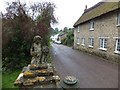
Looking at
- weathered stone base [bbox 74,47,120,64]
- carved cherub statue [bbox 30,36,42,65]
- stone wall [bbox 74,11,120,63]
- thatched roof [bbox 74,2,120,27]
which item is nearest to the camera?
carved cherub statue [bbox 30,36,42,65]

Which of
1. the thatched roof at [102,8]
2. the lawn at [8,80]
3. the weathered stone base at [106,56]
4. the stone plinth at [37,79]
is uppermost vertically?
the thatched roof at [102,8]

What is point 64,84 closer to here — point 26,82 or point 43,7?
point 26,82

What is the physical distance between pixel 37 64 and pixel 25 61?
29.2ft

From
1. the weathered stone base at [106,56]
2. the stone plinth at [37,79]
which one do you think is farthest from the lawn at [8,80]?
the weathered stone base at [106,56]

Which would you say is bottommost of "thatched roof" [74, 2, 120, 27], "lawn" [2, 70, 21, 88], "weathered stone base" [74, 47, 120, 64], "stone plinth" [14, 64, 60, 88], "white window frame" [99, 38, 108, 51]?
"lawn" [2, 70, 21, 88]

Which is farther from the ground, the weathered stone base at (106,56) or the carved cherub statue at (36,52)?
the carved cherub statue at (36,52)

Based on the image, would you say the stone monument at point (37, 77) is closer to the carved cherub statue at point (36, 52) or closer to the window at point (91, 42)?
the carved cherub statue at point (36, 52)

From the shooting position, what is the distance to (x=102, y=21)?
18.1 m

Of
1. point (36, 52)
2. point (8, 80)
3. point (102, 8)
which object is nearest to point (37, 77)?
point (36, 52)

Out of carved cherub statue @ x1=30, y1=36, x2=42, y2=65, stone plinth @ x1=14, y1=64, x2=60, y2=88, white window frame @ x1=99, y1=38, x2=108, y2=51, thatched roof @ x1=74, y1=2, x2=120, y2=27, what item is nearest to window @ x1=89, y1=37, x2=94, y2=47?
white window frame @ x1=99, y1=38, x2=108, y2=51

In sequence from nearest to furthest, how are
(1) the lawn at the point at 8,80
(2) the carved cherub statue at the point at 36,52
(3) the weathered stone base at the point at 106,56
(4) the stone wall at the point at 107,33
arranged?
(2) the carved cherub statue at the point at 36,52
(1) the lawn at the point at 8,80
(3) the weathered stone base at the point at 106,56
(4) the stone wall at the point at 107,33

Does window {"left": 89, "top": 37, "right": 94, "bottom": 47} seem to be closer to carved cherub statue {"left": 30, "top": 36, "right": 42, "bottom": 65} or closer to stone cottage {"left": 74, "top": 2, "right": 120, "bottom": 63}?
stone cottage {"left": 74, "top": 2, "right": 120, "bottom": 63}

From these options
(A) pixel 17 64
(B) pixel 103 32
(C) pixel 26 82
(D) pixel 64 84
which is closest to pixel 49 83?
(C) pixel 26 82

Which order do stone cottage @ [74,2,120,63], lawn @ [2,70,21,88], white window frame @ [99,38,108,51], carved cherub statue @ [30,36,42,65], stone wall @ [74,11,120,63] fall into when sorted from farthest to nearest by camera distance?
1. white window frame @ [99,38,108,51]
2. stone wall @ [74,11,120,63]
3. stone cottage @ [74,2,120,63]
4. lawn @ [2,70,21,88]
5. carved cherub statue @ [30,36,42,65]
